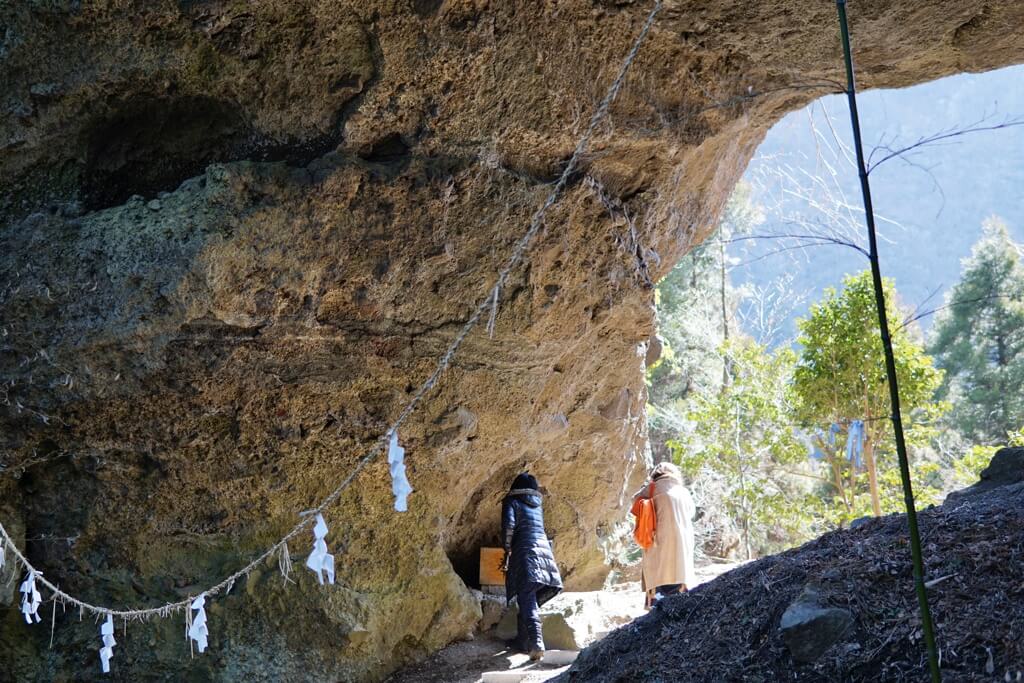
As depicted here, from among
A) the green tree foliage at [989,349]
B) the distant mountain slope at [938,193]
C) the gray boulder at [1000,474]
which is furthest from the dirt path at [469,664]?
the distant mountain slope at [938,193]

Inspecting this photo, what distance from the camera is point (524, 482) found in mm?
7316

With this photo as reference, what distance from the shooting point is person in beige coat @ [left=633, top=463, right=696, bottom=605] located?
738cm

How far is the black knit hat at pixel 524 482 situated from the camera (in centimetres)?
730

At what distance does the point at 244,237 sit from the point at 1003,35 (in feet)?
15.2

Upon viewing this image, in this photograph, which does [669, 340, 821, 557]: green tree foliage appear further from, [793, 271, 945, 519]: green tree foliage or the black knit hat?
the black knit hat

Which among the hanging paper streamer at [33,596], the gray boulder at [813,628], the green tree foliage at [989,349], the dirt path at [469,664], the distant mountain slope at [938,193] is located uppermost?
the distant mountain slope at [938,193]

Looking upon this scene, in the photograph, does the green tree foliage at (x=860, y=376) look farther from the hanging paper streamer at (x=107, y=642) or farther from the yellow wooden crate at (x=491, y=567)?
the hanging paper streamer at (x=107, y=642)

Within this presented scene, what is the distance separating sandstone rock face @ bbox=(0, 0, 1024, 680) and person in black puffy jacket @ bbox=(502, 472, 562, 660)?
20.1 inches

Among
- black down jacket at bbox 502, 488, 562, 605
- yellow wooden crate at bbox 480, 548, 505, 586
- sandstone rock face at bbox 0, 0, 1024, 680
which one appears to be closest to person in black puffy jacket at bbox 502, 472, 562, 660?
black down jacket at bbox 502, 488, 562, 605

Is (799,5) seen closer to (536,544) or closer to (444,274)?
(444,274)

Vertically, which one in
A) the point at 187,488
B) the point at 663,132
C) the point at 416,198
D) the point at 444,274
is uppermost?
the point at 663,132

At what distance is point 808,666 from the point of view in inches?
148

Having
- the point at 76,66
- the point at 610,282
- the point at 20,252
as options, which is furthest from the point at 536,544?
the point at 76,66

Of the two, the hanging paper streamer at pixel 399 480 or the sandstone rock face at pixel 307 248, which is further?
the sandstone rock face at pixel 307 248
